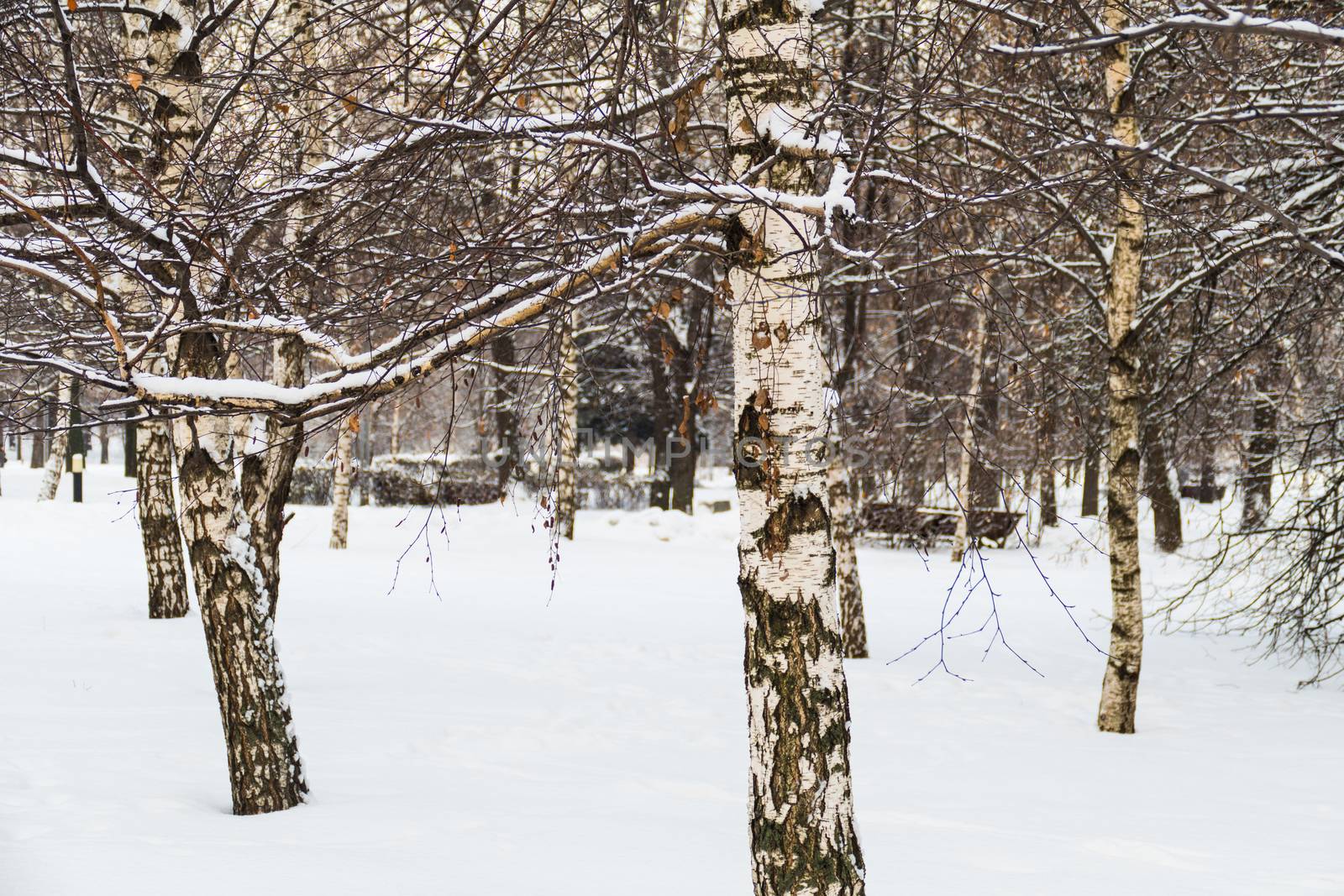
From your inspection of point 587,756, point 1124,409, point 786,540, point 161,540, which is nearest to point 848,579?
point 1124,409

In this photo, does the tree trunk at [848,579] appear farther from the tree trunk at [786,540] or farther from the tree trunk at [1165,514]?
the tree trunk at [1165,514]

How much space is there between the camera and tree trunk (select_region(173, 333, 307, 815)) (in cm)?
479

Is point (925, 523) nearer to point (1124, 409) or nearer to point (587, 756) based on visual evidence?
point (1124, 409)

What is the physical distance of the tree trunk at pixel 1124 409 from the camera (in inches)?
288

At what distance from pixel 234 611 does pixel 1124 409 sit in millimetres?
5906

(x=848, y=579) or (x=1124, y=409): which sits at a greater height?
(x=1124, y=409)

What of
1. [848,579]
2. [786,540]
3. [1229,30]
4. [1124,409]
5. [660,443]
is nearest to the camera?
[1229,30]

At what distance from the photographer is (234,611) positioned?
16.0 ft

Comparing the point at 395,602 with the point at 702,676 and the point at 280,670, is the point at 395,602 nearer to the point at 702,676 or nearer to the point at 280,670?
the point at 702,676

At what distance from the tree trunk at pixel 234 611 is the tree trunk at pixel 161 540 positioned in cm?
529

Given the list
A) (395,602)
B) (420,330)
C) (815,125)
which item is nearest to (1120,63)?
(815,125)

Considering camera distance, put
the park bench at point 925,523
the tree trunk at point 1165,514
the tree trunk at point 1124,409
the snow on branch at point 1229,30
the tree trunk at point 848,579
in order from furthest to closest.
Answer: the park bench at point 925,523, the tree trunk at point 1165,514, the tree trunk at point 848,579, the tree trunk at point 1124,409, the snow on branch at point 1229,30

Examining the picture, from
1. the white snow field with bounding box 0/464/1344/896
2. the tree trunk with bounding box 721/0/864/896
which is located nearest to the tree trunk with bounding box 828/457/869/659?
the white snow field with bounding box 0/464/1344/896

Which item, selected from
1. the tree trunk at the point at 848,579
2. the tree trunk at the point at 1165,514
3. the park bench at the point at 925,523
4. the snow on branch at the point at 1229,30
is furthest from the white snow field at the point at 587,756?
the park bench at the point at 925,523
